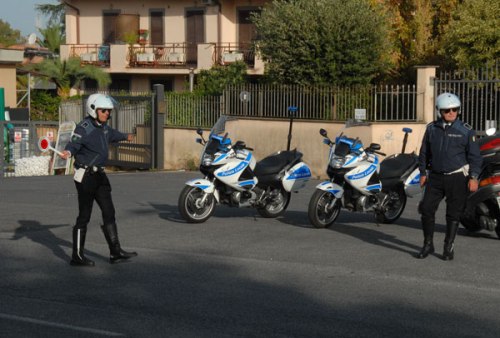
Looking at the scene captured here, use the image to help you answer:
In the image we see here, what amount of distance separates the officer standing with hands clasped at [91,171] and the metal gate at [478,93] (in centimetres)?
1236

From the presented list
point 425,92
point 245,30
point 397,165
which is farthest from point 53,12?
point 397,165

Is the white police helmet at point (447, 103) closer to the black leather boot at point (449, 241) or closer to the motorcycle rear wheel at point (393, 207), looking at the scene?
the black leather boot at point (449, 241)

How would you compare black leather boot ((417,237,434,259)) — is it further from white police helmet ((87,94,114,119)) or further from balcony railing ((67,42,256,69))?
balcony railing ((67,42,256,69))

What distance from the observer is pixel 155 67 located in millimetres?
38406

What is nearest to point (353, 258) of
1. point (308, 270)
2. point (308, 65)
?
point (308, 270)

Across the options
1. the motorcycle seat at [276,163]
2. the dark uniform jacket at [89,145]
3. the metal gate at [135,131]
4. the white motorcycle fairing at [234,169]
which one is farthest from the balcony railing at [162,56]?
the dark uniform jacket at [89,145]

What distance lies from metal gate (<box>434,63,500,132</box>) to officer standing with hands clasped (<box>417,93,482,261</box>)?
10831mm

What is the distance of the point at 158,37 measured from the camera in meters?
39.7

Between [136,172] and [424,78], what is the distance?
29.3 ft

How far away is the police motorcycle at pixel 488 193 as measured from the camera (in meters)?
11.7

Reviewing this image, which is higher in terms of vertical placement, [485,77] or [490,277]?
[485,77]

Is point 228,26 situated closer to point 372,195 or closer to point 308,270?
point 372,195

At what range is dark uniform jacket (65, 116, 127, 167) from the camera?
1052 cm

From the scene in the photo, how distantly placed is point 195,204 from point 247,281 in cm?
413
